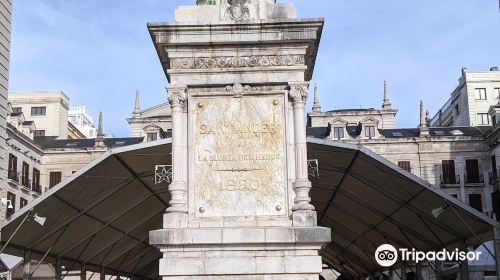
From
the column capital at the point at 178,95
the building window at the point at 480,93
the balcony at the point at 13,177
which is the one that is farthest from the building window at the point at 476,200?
the column capital at the point at 178,95

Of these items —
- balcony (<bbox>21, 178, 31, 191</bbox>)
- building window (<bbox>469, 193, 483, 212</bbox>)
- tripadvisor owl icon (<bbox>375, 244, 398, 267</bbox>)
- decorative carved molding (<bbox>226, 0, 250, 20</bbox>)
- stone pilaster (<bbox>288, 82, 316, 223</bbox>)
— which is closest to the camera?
stone pilaster (<bbox>288, 82, 316, 223</bbox>)

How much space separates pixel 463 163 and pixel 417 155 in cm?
450

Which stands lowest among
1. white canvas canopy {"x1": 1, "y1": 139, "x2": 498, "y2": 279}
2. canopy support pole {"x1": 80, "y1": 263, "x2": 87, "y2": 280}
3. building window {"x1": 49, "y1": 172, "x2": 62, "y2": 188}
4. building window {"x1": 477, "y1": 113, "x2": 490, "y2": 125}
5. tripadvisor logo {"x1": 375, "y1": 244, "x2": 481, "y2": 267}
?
canopy support pole {"x1": 80, "y1": 263, "x2": 87, "y2": 280}

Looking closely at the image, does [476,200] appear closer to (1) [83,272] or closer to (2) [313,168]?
(1) [83,272]

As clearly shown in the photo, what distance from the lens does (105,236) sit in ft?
90.2

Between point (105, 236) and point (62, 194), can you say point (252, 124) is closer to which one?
point (62, 194)

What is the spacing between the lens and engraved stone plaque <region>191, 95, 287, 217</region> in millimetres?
13953

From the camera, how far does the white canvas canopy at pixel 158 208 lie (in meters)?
20.6

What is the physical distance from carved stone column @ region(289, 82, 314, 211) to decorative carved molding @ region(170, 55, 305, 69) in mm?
A: 550

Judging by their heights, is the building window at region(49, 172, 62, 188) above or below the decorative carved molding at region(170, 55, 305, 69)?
above

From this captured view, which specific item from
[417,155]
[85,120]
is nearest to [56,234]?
[417,155]

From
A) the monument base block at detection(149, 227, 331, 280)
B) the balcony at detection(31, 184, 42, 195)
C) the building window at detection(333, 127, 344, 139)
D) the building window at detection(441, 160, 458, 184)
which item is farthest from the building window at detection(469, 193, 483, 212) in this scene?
the monument base block at detection(149, 227, 331, 280)

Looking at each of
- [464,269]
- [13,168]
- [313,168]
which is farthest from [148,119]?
[313,168]

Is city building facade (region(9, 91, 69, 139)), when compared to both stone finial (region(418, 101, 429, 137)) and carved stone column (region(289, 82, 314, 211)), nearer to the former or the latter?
stone finial (region(418, 101, 429, 137))
